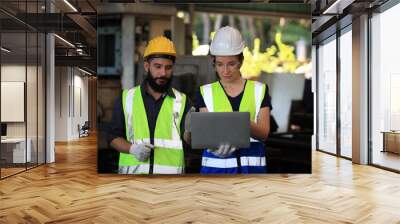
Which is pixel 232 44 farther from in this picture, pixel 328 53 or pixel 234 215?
pixel 328 53

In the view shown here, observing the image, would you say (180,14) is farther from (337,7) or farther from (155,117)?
(337,7)

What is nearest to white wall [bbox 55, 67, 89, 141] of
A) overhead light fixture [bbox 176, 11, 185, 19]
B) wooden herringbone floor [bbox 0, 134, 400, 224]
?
wooden herringbone floor [bbox 0, 134, 400, 224]

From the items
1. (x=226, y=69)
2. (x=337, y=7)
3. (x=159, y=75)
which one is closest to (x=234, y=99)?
(x=226, y=69)

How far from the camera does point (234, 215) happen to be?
4.01 m

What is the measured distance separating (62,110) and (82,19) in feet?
18.3

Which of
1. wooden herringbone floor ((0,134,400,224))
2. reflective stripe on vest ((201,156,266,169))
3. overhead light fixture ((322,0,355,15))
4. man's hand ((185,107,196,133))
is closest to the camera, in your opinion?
wooden herringbone floor ((0,134,400,224))

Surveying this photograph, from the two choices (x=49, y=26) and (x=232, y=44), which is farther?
(x=49, y=26)

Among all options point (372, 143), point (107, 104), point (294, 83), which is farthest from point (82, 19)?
point (372, 143)

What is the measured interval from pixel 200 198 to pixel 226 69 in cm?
194

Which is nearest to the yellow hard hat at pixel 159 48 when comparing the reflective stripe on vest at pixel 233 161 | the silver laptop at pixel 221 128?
the silver laptop at pixel 221 128

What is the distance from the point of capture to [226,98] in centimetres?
588

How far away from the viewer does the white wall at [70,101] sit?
10508 millimetres

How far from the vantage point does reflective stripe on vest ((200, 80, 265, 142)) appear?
19.2 ft

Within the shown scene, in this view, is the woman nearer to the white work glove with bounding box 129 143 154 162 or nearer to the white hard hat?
the white hard hat
